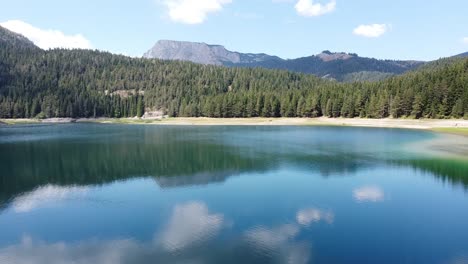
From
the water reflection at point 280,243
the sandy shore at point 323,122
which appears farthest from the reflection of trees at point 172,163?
the sandy shore at point 323,122

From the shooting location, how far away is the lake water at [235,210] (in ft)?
57.4

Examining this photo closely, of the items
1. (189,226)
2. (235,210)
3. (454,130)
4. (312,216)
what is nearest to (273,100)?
(454,130)

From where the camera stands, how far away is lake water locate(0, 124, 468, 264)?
17484 millimetres

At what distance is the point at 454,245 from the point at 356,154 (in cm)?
3114

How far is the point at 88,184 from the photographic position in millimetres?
32844

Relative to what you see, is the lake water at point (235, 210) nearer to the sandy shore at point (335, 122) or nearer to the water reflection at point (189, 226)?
the water reflection at point (189, 226)

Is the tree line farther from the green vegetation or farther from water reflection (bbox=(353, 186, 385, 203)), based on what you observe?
water reflection (bbox=(353, 186, 385, 203))

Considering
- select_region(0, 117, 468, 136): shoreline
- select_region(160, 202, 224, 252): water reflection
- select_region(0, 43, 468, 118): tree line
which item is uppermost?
select_region(0, 43, 468, 118): tree line

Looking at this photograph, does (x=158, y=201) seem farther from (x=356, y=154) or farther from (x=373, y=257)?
(x=356, y=154)

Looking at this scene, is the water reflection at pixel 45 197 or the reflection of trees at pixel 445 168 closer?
the water reflection at pixel 45 197

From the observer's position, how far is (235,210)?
2423 centimetres

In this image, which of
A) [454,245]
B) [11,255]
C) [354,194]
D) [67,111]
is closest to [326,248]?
[454,245]

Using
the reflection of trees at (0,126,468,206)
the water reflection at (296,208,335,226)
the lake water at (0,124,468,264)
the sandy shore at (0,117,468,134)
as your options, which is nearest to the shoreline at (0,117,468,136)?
the sandy shore at (0,117,468,134)

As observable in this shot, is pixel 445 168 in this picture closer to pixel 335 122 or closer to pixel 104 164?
pixel 104 164
